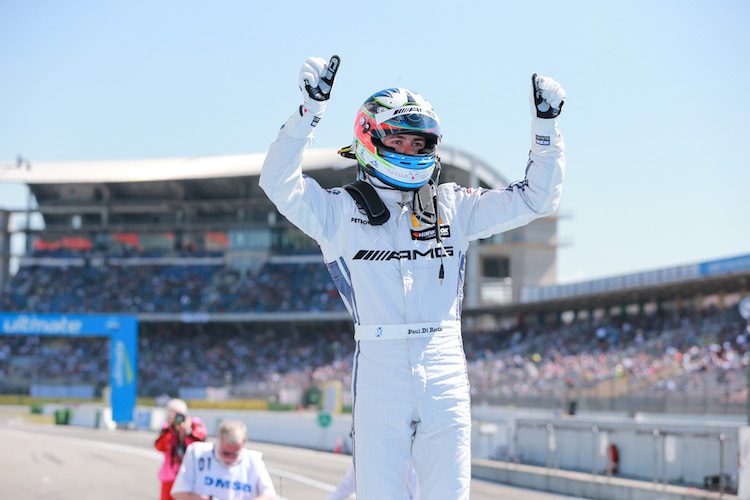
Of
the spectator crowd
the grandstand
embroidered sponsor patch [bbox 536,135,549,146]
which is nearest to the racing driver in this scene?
embroidered sponsor patch [bbox 536,135,549,146]

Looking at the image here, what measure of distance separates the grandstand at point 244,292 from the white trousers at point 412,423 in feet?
84.4

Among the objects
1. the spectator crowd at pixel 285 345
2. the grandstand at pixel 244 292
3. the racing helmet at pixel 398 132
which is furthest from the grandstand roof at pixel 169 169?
the racing helmet at pixel 398 132

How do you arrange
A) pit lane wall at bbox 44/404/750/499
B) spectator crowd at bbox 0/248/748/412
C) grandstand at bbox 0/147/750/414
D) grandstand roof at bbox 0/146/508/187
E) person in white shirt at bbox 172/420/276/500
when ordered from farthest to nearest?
grandstand roof at bbox 0/146/508/187 < grandstand at bbox 0/147/750/414 < spectator crowd at bbox 0/248/748/412 < pit lane wall at bbox 44/404/750/499 < person in white shirt at bbox 172/420/276/500

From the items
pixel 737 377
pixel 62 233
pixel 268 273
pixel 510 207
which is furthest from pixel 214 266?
pixel 510 207

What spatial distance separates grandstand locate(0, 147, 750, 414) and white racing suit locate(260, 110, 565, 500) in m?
25.6

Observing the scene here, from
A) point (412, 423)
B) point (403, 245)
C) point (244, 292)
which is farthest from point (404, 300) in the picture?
point (244, 292)

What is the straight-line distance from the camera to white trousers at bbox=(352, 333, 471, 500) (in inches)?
144

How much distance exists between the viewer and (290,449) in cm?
2638

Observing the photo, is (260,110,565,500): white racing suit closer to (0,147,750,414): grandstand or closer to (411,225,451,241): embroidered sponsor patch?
(411,225,451,241): embroidered sponsor patch

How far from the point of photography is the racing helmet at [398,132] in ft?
13.0

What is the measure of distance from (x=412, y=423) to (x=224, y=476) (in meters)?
3.60

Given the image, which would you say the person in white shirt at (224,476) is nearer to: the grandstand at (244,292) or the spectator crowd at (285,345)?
the spectator crowd at (285,345)

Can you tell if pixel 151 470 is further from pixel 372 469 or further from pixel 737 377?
pixel 372 469

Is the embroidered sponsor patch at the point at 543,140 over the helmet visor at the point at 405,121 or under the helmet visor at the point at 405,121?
under
